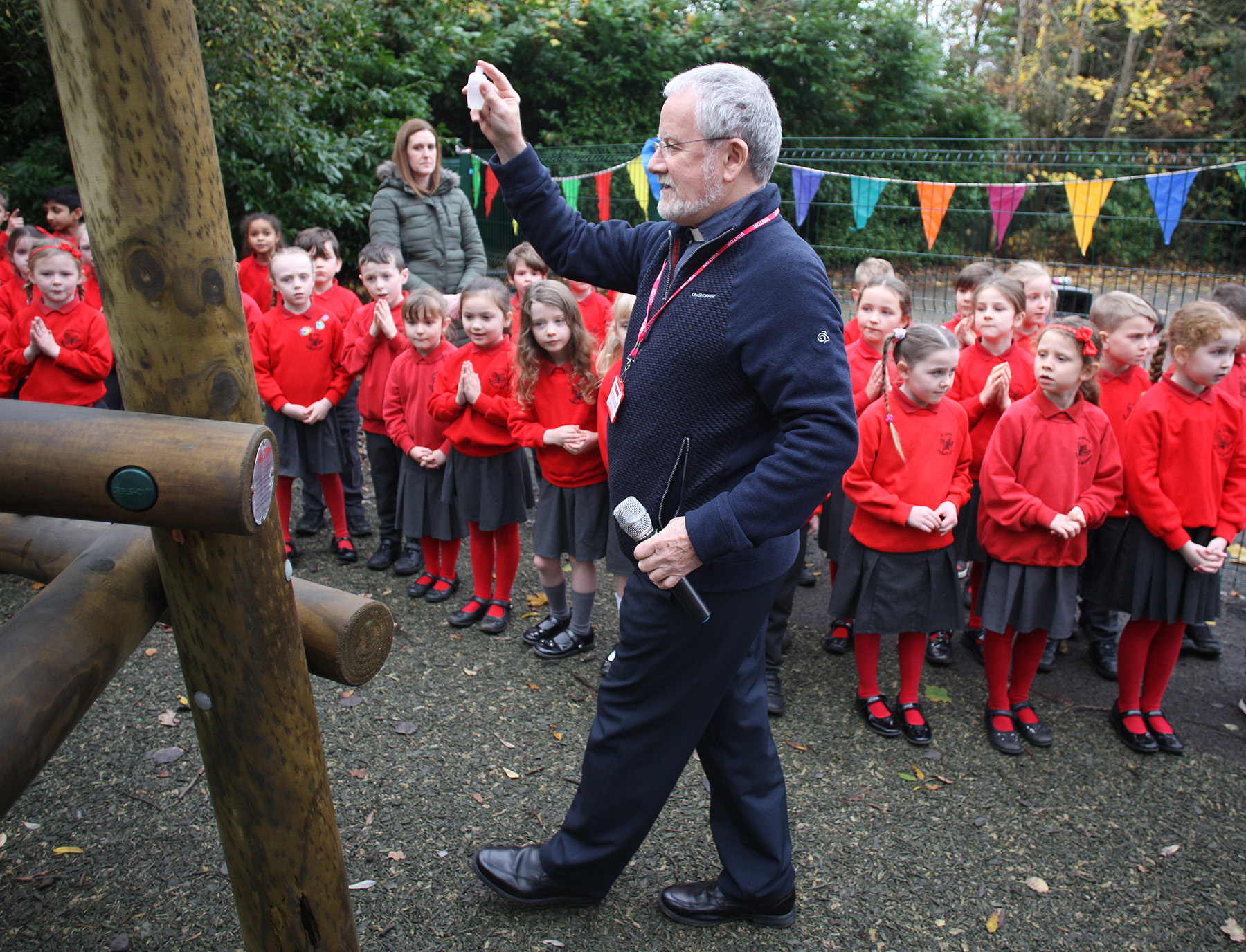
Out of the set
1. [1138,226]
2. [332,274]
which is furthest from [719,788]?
[1138,226]

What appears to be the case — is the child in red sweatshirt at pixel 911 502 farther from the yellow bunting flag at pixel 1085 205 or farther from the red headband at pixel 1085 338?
the yellow bunting flag at pixel 1085 205

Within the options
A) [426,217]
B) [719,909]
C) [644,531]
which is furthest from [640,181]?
[719,909]

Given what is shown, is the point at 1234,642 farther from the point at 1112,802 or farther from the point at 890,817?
the point at 890,817

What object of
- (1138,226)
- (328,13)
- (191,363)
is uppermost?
(328,13)

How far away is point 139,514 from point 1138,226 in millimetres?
10739

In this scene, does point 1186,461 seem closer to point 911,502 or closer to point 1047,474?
point 1047,474

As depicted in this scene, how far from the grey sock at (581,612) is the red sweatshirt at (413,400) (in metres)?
1.14

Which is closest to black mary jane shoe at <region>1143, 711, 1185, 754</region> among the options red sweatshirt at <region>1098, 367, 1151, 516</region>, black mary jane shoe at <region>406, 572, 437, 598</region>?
red sweatshirt at <region>1098, 367, 1151, 516</region>

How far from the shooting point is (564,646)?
13.7 ft

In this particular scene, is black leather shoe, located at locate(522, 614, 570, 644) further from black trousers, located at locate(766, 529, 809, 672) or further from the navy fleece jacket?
the navy fleece jacket

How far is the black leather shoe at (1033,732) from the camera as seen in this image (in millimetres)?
3535

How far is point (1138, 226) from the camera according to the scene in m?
9.70

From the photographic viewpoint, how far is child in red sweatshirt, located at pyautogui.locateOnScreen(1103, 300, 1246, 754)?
134 inches

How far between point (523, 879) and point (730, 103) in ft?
7.01
